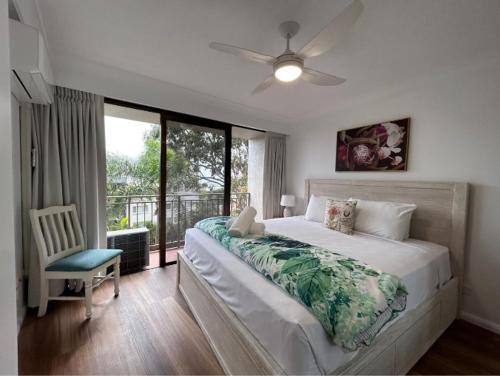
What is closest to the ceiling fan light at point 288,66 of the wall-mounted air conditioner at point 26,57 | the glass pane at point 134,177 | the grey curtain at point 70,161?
the wall-mounted air conditioner at point 26,57

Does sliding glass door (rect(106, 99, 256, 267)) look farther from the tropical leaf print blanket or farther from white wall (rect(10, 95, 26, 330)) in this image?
the tropical leaf print blanket

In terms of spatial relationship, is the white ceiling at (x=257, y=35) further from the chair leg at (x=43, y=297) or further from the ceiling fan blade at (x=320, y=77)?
the chair leg at (x=43, y=297)

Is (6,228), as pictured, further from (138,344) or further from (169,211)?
(169,211)

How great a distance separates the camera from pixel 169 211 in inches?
125

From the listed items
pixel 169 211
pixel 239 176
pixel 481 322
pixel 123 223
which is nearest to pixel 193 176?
pixel 169 211

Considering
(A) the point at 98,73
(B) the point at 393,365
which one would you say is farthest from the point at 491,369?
(A) the point at 98,73

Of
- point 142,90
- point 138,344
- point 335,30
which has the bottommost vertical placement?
point 138,344

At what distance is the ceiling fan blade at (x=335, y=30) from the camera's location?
1.20 m

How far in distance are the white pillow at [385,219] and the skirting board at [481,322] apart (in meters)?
0.85

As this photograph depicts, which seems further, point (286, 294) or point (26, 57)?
point (26, 57)

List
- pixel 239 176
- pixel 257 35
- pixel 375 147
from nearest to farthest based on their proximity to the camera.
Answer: pixel 257 35 < pixel 375 147 < pixel 239 176

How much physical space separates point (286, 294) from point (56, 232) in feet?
7.47

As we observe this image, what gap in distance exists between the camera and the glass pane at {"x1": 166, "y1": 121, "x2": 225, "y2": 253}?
123 inches

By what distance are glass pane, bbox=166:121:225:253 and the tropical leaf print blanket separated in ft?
6.23
